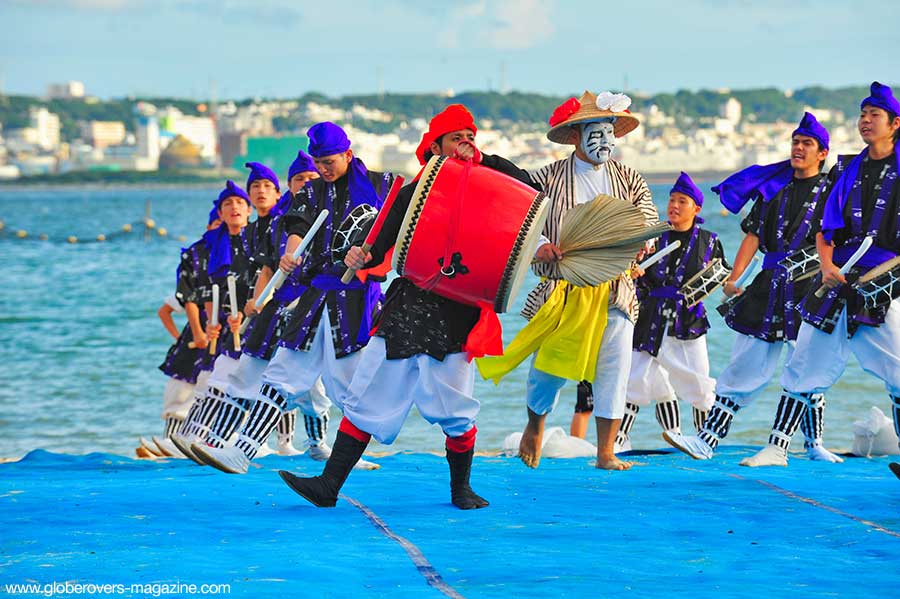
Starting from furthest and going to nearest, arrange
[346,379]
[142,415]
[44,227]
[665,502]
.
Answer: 1. [44,227]
2. [142,415]
3. [346,379]
4. [665,502]

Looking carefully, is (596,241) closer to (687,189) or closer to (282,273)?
(282,273)

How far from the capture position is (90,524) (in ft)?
22.1

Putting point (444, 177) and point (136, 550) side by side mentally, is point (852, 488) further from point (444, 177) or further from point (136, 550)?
point (136, 550)

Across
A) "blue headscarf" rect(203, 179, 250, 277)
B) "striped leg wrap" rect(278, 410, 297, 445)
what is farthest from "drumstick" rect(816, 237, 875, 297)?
"striped leg wrap" rect(278, 410, 297, 445)

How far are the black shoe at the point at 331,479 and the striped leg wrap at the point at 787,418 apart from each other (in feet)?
9.55

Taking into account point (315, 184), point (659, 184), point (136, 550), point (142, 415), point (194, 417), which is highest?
point (315, 184)

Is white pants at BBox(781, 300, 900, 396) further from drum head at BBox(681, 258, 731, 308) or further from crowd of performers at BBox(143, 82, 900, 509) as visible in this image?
drum head at BBox(681, 258, 731, 308)

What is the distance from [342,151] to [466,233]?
186 cm

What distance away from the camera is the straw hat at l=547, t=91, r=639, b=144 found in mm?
8422

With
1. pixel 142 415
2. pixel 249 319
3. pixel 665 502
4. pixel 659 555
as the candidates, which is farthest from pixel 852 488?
pixel 142 415

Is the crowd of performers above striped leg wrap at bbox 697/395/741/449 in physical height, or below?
above

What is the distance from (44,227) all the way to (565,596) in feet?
262

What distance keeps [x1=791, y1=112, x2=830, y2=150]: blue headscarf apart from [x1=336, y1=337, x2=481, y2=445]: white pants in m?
2.98

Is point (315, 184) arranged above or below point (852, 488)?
above
